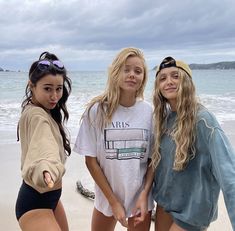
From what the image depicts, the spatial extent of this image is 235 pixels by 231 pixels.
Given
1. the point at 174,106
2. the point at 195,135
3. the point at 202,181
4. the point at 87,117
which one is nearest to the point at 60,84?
the point at 87,117

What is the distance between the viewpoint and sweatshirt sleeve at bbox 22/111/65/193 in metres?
1.92

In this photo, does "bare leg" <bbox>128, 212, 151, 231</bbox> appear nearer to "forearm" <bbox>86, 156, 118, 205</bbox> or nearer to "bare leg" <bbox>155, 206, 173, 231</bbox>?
"bare leg" <bbox>155, 206, 173, 231</bbox>

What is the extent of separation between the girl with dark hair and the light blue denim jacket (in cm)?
71

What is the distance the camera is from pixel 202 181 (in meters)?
2.34

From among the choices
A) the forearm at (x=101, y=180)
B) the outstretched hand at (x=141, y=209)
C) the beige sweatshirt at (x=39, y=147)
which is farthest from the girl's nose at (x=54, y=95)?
the outstretched hand at (x=141, y=209)

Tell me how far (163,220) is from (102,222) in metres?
0.52

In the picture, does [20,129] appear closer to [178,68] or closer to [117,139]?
[117,139]

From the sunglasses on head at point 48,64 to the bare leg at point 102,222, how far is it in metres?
1.19

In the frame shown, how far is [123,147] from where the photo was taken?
2605 millimetres

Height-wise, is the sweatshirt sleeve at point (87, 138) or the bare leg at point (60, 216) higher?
the sweatshirt sleeve at point (87, 138)

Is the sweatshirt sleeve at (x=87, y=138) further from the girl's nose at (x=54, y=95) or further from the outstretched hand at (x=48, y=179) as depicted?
the outstretched hand at (x=48, y=179)

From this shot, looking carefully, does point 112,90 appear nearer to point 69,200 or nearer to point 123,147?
point 123,147

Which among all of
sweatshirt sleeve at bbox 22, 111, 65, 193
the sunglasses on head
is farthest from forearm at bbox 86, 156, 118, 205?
the sunglasses on head

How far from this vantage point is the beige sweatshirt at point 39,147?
75.9 inches
